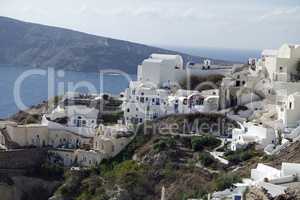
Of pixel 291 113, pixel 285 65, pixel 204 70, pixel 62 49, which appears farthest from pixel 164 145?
pixel 62 49

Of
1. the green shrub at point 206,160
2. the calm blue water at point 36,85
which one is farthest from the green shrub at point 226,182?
the calm blue water at point 36,85

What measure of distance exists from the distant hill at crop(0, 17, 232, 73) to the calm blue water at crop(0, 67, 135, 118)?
3.52m

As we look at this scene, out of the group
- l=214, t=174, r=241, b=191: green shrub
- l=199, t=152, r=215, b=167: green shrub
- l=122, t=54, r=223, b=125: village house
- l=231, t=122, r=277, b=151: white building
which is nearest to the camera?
l=214, t=174, r=241, b=191: green shrub

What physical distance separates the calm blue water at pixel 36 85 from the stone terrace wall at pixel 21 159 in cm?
1946

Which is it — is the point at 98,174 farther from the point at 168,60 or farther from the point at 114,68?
the point at 114,68

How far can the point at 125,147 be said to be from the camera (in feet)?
93.6

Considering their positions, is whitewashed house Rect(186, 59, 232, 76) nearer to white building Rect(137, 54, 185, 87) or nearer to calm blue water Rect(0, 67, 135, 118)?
white building Rect(137, 54, 185, 87)

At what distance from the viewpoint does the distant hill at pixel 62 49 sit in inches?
3632

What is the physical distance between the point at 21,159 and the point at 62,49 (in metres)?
71.6

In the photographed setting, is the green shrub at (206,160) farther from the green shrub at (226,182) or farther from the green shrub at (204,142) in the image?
the green shrub at (226,182)

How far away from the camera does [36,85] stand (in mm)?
74625

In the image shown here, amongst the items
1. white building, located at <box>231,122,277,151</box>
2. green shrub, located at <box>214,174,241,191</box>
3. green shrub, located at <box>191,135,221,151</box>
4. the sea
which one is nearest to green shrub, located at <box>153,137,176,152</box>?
green shrub, located at <box>191,135,221,151</box>

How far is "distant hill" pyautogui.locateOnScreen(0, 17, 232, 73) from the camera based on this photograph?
9225 centimetres

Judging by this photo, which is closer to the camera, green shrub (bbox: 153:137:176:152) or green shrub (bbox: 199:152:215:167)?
green shrub (bbox: 199:152:215:167)
